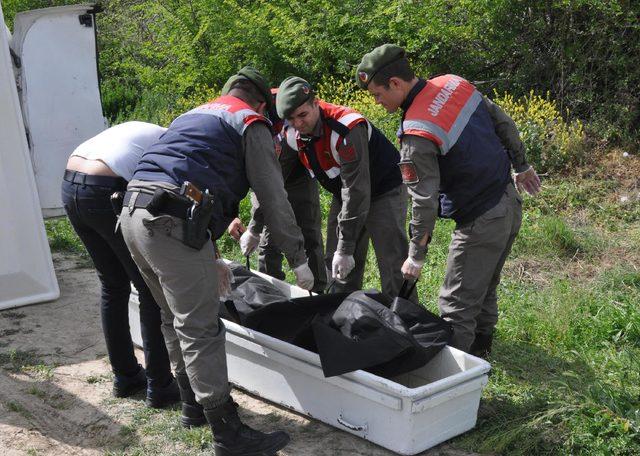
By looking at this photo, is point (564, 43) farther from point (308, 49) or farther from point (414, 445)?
point (414, 445)

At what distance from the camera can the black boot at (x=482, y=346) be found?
16.3 feet

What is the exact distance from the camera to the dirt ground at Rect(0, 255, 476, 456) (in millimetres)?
4168

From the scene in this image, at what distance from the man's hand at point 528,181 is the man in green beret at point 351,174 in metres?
0.70

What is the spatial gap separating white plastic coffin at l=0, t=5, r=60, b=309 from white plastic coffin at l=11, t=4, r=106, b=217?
0.72 m

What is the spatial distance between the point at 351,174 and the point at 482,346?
4.31ft

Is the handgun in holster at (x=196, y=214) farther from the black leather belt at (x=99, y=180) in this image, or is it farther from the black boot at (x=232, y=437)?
the black boot at (x=232, y=437)

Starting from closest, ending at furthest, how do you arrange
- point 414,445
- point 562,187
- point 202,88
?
1. point 414,445
2. point 562,187
3. point 202,88

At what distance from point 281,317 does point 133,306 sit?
1141 mm

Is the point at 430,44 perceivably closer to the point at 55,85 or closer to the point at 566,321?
the point at 55,85

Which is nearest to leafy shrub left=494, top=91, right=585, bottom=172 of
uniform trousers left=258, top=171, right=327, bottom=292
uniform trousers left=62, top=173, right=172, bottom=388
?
uniform trousers left=258, top=171, right=327, bottom=292

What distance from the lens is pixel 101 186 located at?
4188mm

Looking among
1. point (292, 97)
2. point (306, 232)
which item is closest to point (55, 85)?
point (306, 232)

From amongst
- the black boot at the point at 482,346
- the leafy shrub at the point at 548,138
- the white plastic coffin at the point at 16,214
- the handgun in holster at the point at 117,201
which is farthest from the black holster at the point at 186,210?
the leafy shrub at the point at 548,138

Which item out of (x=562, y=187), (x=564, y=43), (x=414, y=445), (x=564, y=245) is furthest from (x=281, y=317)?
(x=564, y=43)
